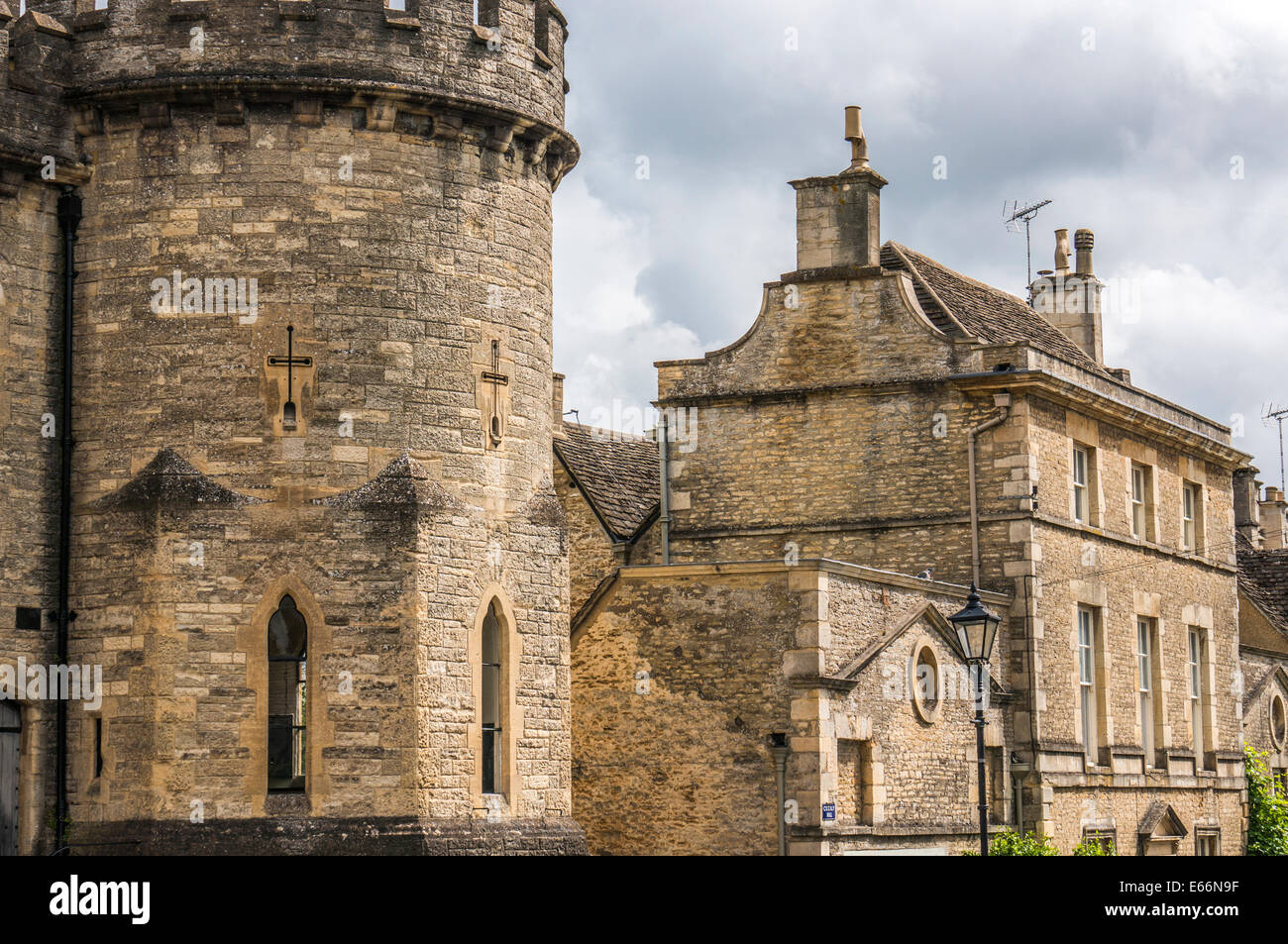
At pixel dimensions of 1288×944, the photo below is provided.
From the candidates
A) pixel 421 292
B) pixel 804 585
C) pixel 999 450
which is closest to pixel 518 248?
pixel 421 292

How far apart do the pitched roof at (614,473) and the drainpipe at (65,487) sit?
12.2 m

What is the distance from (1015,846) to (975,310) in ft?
32.2

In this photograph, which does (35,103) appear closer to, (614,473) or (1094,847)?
(614,473)

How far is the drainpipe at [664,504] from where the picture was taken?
30.5m

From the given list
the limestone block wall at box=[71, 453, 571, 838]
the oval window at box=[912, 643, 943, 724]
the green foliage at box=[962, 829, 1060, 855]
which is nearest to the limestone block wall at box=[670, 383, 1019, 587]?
the oval window at box=[912, 643, 943, 724]

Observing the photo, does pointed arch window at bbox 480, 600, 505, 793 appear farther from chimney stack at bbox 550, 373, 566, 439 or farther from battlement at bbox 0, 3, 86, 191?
chimney stack at bbox 550, 373, 566, 439

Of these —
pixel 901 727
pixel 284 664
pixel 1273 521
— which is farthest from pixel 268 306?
pixel 1273 521

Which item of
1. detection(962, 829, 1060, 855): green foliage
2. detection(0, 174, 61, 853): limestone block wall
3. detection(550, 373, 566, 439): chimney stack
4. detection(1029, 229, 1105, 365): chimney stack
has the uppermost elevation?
detection(1029, 229, 1105, 365): chimney stack

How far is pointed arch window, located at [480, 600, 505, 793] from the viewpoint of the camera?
21047mm

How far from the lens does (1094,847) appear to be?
2748 cm

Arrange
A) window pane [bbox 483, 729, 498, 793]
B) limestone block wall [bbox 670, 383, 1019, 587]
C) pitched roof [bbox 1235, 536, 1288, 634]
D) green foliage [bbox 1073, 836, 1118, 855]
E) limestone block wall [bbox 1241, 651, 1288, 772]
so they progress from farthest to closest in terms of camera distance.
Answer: pitched roof [bbox 1235, 536, 1288, 634], limestone block wall [bbox 1241, 651, 1288, 772], limestone block wall [bbox 670, 383, 1019, 587], green foliage [bbox 1073, 836, 1118, 855], window pane [bbox 483, 729, 498, 793]

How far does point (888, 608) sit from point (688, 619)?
8.42ft

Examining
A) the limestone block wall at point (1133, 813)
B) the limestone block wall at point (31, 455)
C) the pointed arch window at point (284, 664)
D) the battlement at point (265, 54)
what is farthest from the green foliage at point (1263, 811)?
the limestone block wall at point (31, 455)

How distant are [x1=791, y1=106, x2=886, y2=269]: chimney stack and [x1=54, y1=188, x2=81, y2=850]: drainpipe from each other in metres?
12.6
